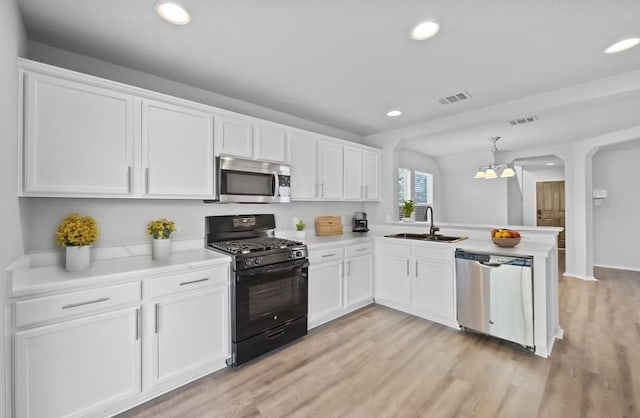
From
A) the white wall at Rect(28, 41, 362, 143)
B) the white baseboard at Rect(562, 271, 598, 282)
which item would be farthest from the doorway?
the white wall at Rect(28, 41, 362, 143)

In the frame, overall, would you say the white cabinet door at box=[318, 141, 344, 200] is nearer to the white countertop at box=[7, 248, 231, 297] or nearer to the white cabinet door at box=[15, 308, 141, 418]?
the white countertop at box=[7, 248, 231, 297]

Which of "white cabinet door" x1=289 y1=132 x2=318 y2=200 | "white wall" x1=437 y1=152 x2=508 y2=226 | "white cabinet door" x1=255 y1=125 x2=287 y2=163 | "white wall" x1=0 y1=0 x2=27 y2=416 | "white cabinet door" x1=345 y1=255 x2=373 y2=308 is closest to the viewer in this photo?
"white wall" x1=0 y1=0 x2=27 y2=416

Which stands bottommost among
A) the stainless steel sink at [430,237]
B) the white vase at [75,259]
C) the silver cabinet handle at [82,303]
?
the silver cabinet handle at [82,303]

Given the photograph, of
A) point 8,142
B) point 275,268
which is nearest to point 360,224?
point 275,268

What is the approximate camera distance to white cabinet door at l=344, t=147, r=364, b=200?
3.96m

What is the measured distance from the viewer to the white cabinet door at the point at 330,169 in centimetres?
363

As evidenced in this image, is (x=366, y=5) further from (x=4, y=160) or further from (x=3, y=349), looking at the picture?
(x=3, y=349)

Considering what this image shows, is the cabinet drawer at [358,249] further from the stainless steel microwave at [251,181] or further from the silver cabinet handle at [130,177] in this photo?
the silver cabinet handle at [130,177]

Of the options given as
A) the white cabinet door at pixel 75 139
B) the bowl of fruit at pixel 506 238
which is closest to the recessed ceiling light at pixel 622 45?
the bowl of fruit at pixel 506 238

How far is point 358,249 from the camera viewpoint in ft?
11.8

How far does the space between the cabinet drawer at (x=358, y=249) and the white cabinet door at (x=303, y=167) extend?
0.80 meters

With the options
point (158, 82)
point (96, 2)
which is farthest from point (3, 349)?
point (158, 82)

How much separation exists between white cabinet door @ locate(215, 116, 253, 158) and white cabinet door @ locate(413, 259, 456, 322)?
241cm

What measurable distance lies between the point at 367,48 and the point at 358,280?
2620 millimetres
